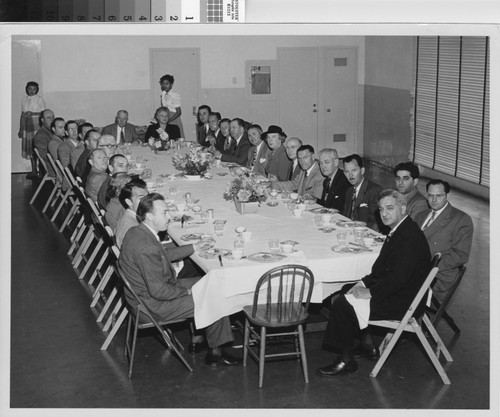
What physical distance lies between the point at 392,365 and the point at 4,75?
3518mm

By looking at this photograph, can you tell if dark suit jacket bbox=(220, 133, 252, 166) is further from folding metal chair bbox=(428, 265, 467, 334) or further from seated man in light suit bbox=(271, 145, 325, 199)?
folding metal chair bbox=(428, 265, 467, 334)

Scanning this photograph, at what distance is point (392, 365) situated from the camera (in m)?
6.49

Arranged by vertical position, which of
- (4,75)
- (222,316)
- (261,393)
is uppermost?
(4,75)

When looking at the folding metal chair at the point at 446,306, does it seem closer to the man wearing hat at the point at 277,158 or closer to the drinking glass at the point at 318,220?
the drinking glass at the point at 318,220

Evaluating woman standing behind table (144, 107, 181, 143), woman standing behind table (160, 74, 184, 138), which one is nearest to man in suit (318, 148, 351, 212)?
woman standing behind table (144, 107, 181, 143)

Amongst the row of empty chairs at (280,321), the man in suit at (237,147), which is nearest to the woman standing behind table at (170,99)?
the man in suit at (237,147)

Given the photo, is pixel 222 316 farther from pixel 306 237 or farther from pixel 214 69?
pixel 214 69

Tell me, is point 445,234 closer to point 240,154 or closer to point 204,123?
point 240,154

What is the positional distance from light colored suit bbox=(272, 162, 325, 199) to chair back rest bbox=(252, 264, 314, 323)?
8.56 feet

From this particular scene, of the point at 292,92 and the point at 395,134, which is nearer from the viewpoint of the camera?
the point at 395,134

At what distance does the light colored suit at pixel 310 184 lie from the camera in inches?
357

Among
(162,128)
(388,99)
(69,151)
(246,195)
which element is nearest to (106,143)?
(69,151)

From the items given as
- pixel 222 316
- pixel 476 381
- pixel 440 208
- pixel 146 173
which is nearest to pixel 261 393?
pixel 222 316

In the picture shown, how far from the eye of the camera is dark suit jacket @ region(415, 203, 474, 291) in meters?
7.05
